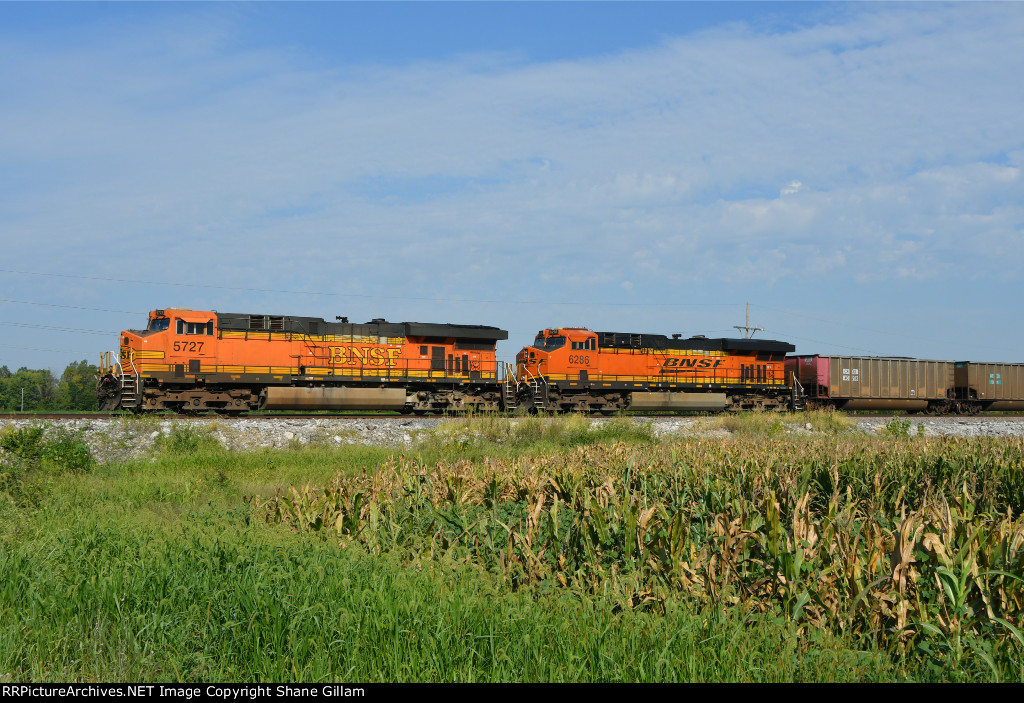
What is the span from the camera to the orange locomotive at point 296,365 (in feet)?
81.3

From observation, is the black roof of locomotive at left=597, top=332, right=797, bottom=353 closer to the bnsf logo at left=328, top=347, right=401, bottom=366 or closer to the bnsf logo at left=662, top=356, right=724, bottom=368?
the bnsf logo at left=662, top=356, right=724, bottom=368

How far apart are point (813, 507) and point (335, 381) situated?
833 inches

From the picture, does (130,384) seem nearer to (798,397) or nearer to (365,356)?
(365,356)

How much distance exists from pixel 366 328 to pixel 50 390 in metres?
71.6

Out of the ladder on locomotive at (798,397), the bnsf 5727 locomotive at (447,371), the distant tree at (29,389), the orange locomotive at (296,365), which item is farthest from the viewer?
the distant tree at (29,389)

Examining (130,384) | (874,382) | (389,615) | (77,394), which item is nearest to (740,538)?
(389,615)

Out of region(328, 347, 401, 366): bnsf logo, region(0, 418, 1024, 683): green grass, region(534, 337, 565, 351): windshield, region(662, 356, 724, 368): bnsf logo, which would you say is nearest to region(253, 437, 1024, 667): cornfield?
region(0, 418, 1024, 683): green grass

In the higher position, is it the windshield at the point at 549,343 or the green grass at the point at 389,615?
the windshield at the point at 549,343

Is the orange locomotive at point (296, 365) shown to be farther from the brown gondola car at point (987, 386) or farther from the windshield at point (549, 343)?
the brown gondola car at point (987, 386)

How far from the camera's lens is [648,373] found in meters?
32.6

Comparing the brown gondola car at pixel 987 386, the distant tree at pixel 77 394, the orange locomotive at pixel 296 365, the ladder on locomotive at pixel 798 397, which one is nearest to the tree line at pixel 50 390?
the distant tree at pixel 77 394

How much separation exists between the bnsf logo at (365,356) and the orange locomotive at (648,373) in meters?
5.55
